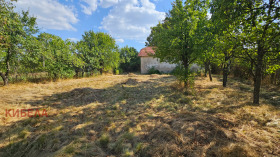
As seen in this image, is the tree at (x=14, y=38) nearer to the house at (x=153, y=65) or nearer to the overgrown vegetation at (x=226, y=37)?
the overgrown vegetation at (x=226, y=37)

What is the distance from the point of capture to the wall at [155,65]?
18330 millimetres

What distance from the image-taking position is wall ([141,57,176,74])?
18330mm

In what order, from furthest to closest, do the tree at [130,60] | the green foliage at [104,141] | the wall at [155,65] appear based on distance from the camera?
the tree at [130,60]
the wall at [155,65]
the green foliage at [104,141]

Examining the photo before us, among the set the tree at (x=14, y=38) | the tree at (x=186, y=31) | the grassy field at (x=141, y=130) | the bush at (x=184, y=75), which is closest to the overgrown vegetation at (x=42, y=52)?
the tree at (x=14, y=38)

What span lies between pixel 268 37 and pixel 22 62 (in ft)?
44.5

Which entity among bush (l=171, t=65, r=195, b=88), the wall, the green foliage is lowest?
the green foliage

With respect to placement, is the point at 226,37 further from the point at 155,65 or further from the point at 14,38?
the point at 155,65

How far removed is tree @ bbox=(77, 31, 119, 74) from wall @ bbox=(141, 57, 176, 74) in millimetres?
4873

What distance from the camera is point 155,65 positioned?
18812mm

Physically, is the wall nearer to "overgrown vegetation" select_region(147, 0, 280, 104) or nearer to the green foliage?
"overgrown vegetation" select_region(147, 0, 280, 104)

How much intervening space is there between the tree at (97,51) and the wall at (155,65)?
4873 millimetres

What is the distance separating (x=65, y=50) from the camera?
35.7ft

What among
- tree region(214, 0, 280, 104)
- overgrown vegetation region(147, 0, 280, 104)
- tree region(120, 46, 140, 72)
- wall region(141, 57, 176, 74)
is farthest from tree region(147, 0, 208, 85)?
tree region(120, 46, 140, 72)

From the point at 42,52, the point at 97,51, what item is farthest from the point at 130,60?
the point at 42,52
